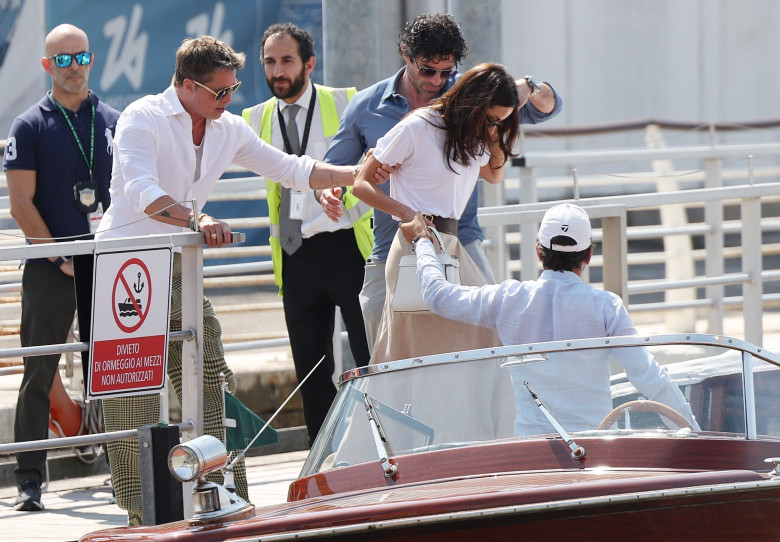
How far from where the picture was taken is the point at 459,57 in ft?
18.5

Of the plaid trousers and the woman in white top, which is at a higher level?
the woman in white top

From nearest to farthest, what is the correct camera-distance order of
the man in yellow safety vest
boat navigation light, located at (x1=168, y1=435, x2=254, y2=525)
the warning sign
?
boat navigation light, located at (x1=168, y1=435, x2=254, y2=525), the warning sign, the man in yellow safety vest

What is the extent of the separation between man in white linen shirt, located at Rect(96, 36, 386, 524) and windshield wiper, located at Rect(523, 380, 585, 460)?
1687mm

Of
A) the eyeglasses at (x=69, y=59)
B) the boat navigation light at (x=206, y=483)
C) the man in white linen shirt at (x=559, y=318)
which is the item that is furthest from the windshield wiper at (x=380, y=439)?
the eyeglasses at (x=69, y=59)

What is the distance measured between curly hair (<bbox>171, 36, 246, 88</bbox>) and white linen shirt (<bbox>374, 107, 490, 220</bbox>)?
675 millimetres

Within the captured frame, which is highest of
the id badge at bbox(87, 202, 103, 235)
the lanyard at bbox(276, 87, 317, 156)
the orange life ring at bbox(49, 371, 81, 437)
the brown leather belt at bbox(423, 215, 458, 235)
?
the lanyard at bbox(276, 87, 317, 156)

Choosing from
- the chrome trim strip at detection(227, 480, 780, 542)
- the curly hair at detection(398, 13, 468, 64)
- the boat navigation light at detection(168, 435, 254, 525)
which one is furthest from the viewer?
the curly hair at detection(398, 13, 468, 64)

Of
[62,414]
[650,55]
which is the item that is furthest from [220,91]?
[650,55]

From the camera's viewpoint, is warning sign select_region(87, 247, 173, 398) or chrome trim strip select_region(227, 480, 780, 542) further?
warning sign select_region(87, 247, 173, 398)

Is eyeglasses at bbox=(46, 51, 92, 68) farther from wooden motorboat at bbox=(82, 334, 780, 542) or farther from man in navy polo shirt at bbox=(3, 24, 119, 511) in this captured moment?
wooden motorboat at bbox=(82, 334, 780, 542)

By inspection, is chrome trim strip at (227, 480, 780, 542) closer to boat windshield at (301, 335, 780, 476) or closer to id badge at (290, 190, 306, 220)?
boat windshield at (301, 335, 780, 476)

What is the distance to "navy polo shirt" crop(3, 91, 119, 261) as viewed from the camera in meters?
6.26

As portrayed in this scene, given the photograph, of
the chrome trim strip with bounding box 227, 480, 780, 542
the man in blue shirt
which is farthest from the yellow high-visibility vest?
the chrome trim strip with bounding box 227, 480, 780, 542

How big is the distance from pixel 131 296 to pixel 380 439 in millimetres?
1313
